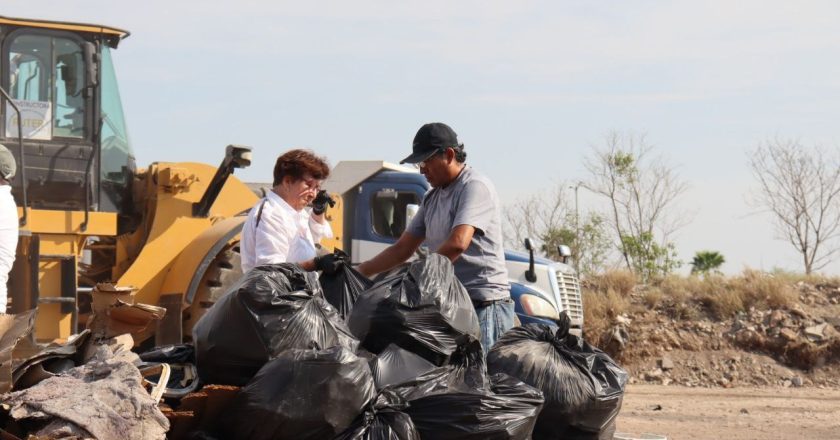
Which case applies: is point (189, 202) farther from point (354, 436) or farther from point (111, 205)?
point (354, 436)

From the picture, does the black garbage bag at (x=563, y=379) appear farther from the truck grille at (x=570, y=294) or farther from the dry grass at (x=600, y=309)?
the dry grass at (x=600, y=309)

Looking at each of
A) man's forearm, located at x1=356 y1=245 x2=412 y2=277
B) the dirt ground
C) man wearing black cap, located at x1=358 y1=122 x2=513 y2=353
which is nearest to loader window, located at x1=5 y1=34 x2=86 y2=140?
man's forearm, located at x1=356 y1=245 x2=412 y2=277

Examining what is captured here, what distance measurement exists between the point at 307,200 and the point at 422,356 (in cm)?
106

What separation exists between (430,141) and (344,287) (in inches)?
30.4

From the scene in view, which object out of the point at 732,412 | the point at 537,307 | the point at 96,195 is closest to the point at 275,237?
the point at 96,195

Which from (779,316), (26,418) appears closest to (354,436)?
(26,418)

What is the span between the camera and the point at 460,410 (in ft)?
13.5

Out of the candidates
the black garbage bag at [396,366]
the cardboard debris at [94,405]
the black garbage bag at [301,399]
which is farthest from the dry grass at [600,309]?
the cardboard debris at [94,405]

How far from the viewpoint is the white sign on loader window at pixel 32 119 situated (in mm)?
8703

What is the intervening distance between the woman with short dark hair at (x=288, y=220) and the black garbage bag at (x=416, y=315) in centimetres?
41

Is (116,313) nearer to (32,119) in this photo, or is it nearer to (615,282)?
(32,119)

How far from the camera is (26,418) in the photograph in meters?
3.51

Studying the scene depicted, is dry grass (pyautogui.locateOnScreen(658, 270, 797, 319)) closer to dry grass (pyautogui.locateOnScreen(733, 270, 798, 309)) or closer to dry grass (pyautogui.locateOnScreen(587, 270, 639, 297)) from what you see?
dry grass (pyautogui.locateOnScreen(733, 270, 798, 309))

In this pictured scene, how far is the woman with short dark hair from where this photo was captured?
16.3 feet
